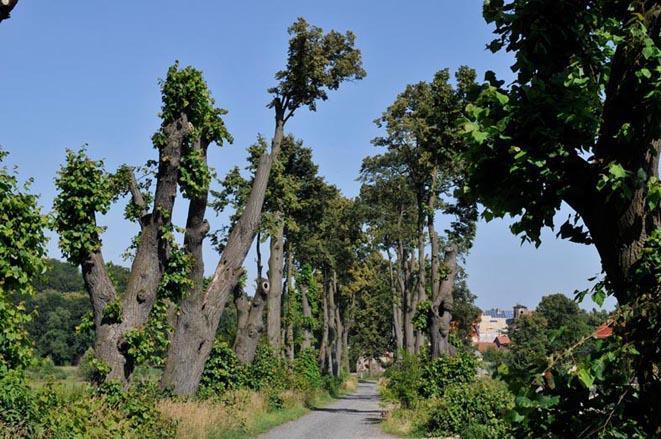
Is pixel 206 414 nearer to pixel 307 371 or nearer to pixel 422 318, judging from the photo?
pixel 422 318

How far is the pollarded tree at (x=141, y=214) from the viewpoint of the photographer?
42.8 ft

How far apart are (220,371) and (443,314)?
26.6 ft

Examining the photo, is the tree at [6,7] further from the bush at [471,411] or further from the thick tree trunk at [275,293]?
the thick tree trunk at [275,293]

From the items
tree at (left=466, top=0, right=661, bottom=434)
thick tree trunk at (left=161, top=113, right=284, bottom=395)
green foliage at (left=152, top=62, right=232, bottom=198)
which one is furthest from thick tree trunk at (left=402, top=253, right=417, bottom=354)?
tree at (left=466, top=0, right=661, bottom=434)

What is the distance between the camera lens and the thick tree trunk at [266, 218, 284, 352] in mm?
32594

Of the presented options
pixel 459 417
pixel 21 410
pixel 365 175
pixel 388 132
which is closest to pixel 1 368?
pixel 21 410

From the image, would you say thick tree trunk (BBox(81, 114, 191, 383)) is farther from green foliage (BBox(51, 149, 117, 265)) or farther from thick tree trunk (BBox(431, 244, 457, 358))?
thick tree trunk (BBox(431, 244, 457, 358))

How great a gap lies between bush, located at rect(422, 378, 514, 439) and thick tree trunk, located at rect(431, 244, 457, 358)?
4.58 meters

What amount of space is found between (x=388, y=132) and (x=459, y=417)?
16.8 m

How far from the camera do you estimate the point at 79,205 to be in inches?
508

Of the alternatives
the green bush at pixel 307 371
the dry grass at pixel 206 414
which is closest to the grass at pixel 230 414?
the dry grass at pixel 206 414

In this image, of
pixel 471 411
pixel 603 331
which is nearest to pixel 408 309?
pixel 471 411

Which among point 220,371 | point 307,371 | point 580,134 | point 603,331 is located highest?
point 580,134

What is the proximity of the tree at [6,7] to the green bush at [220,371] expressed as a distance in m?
17.9
